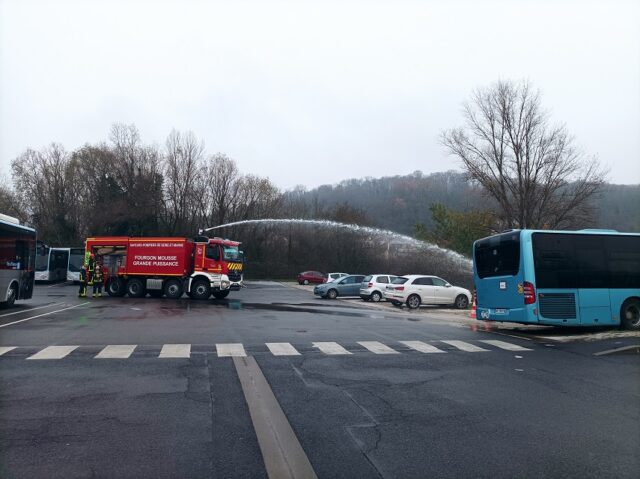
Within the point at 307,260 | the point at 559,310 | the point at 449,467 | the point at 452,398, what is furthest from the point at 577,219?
the point at 307,260

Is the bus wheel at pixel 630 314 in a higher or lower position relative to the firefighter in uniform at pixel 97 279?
lower

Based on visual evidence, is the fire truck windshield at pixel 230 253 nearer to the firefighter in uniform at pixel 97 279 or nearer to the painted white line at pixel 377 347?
the firefighter in uniform at pixel 97 279

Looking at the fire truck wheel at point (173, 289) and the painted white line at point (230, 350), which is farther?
the fire truck wheel at point (173, 289)

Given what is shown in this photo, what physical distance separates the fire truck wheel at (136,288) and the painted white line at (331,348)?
21215 millimetres

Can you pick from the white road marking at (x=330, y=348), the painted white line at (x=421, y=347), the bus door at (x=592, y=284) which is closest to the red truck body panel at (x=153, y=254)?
the white road marking at (x=330, y=348)

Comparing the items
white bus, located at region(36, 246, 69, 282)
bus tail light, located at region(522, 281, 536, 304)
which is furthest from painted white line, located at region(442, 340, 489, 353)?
white bus, located at region(36, 246, 69, 282)

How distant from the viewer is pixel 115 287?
3144cm

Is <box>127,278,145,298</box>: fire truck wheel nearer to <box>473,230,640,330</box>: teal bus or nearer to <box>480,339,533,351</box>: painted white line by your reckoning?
<box>473,230,640,330</box>: teal bus

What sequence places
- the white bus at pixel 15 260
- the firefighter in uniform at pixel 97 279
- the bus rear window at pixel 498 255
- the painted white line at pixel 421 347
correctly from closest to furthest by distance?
the painted white line at pixel 421 347, the bus rear window at pixel 498 255, the white bus at pixel 15 260, the firefighter in uniform at pixel 97 279

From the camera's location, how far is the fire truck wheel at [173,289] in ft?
99.2

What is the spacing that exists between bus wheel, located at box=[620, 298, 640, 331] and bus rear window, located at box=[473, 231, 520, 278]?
3511 millimetres

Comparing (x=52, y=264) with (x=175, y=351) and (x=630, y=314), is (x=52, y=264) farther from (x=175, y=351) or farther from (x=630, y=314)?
(x=630, y=314)

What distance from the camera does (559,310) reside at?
592 inches

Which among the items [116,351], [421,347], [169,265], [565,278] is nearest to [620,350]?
[565,278]
